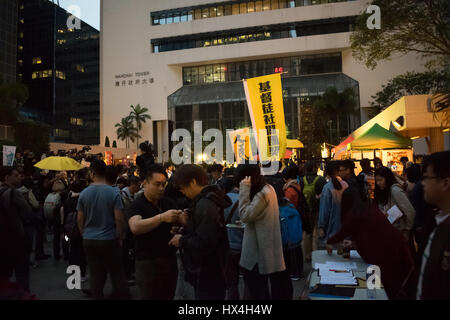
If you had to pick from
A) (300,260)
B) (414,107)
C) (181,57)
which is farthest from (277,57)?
(300,260)

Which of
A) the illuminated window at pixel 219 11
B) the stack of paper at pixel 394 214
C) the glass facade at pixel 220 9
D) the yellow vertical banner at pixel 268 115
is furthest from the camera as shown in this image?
the illuminated window at pixel 219 11

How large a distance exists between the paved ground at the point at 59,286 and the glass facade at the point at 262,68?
37891 mm

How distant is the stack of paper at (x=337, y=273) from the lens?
2.69 metres

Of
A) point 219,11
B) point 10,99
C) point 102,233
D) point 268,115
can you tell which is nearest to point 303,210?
point 268,115

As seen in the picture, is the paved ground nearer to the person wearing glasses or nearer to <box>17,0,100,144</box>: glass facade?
the person wearing glasses

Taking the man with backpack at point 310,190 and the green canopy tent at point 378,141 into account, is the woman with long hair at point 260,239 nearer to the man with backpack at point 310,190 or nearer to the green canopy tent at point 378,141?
the man with backpack at point 310,190

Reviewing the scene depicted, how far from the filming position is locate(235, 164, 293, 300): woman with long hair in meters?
3.36

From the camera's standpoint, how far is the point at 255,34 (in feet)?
146

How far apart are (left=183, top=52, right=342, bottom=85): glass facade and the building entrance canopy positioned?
1049mm

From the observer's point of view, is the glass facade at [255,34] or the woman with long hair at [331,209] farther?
the glass facade at [255,34]

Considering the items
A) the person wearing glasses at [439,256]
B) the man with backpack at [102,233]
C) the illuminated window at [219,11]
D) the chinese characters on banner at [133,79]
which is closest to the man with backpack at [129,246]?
the man with backpack at [102,233]

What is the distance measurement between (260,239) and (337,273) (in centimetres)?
82

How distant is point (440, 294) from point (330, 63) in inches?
1784

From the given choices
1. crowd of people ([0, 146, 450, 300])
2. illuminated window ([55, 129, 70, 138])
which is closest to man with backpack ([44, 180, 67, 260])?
crowd of people ([0, 146, 450, 300])
